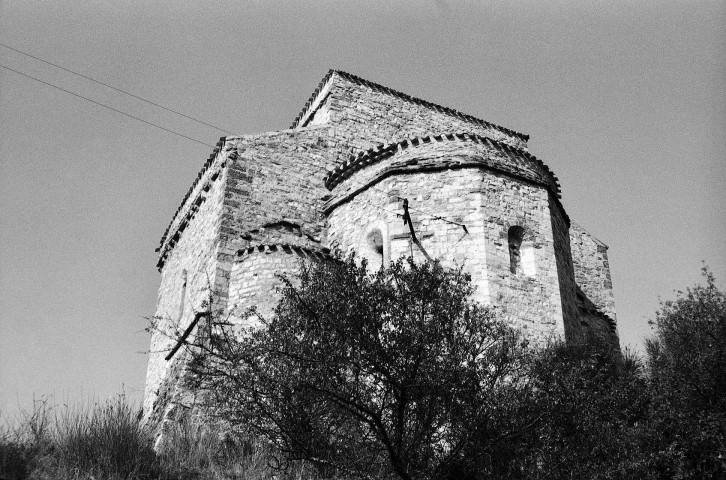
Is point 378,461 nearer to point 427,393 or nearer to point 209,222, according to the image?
point 427,393

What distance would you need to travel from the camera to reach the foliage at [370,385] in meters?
9.35

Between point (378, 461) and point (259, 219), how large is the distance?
7.90 m

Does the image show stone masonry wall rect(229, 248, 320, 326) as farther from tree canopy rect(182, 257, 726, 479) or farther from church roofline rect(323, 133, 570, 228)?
tree canopy rect(182, 257, 726, 479)

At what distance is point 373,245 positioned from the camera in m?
15.2

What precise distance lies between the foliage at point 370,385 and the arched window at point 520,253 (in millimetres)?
4378

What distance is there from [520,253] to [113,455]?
26.6 feet

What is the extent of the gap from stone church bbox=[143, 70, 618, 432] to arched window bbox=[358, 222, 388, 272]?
0.08ft

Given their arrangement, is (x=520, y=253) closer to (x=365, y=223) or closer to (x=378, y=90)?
(x=365, y=223)

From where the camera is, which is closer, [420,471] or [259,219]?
[420,471]

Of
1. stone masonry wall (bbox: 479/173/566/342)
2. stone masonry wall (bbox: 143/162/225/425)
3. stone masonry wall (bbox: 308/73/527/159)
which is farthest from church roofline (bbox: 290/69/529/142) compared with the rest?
stone masonry wall (bbox: 479/173/566/342)

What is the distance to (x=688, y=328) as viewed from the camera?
12.4 meters

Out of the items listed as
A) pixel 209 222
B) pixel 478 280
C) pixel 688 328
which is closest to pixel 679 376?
pixel 688 328

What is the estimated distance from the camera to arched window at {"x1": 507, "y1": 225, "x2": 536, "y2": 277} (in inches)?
571

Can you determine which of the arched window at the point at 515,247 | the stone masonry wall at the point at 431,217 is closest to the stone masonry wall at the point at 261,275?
the stone masonry wall at the point at 431,217
